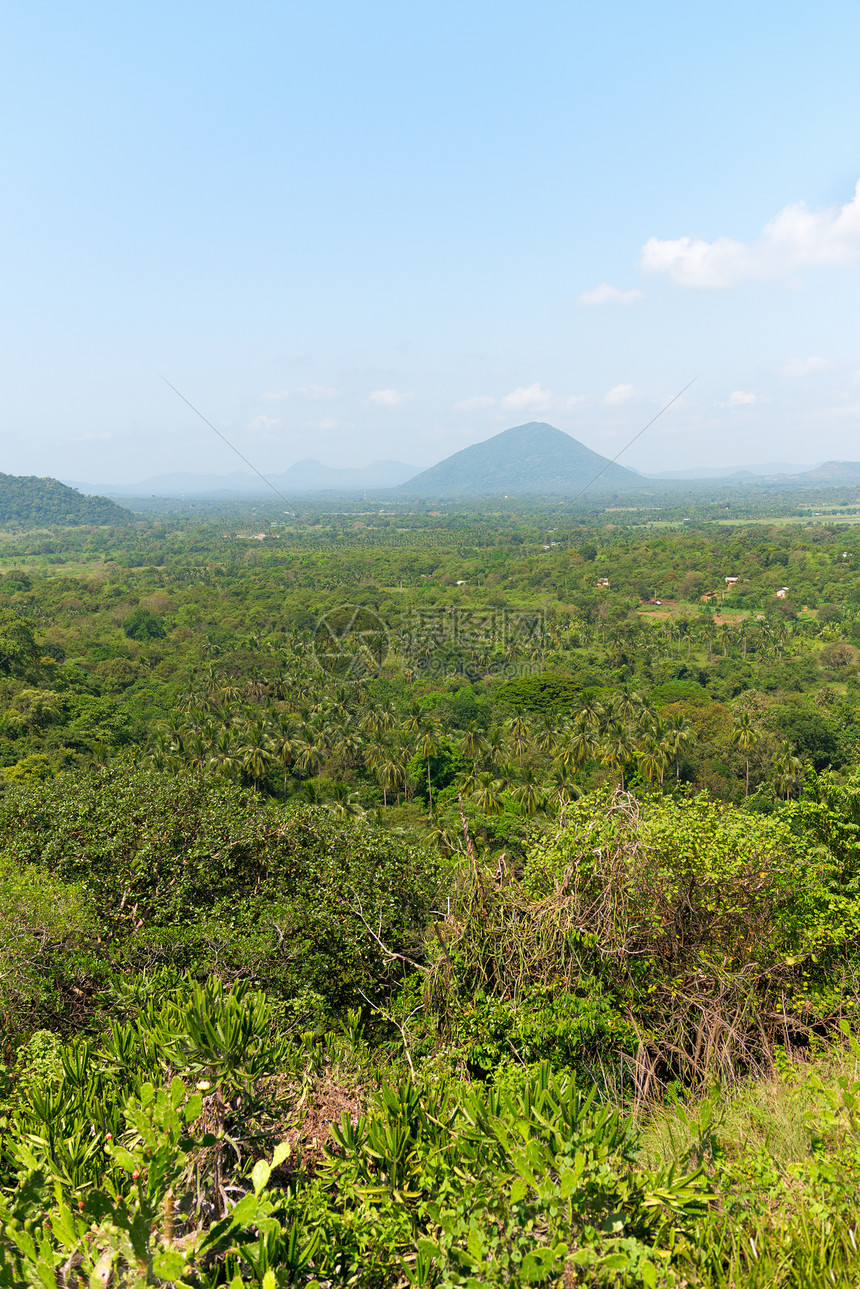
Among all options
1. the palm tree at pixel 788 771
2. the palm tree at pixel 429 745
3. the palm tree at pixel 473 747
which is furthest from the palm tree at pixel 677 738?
the palm tree at pixel 429 745

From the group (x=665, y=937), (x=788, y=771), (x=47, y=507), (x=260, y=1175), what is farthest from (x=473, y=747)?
(x=47, y=507)

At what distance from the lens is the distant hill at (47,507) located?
175 m

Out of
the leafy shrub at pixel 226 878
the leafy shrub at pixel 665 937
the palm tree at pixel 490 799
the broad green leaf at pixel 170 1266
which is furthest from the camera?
the palm tree at pixel 490 799

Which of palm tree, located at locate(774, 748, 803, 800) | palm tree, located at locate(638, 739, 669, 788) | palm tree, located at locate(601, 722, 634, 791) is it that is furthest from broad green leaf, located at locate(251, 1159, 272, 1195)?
palm tree, located at locate(774, 748, 803, 800)

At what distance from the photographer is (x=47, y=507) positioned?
18188cm

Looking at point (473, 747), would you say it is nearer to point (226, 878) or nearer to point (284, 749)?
point (284, 749)

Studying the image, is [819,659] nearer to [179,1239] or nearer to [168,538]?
[179,1239]

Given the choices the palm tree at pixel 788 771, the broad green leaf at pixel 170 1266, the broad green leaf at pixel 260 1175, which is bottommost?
the palm tree at pixel 788 771

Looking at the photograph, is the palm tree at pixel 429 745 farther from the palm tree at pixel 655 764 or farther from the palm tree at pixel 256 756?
the palm tree at pixel 655 764

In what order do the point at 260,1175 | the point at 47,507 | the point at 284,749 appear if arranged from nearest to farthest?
the point at 260,1175, the point at 284,749, the point at 47,507

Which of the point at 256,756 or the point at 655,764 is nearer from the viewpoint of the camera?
the point at 655,764

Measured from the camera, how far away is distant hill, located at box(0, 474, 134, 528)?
175250 millimetres

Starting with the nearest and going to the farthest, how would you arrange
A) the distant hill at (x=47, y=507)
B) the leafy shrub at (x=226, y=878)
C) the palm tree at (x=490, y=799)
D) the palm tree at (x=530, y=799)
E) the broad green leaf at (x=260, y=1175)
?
the broad green leaf at (x=260, y=1175)
the leafy shrub at (x=226, y=878)
the palm tree at (x=490, y=799)
the palm tree at (x=530, y=799)
the distant hill at (x=47, y=507)

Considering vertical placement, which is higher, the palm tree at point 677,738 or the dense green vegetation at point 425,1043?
the dense green vegetation at point 425,1043
